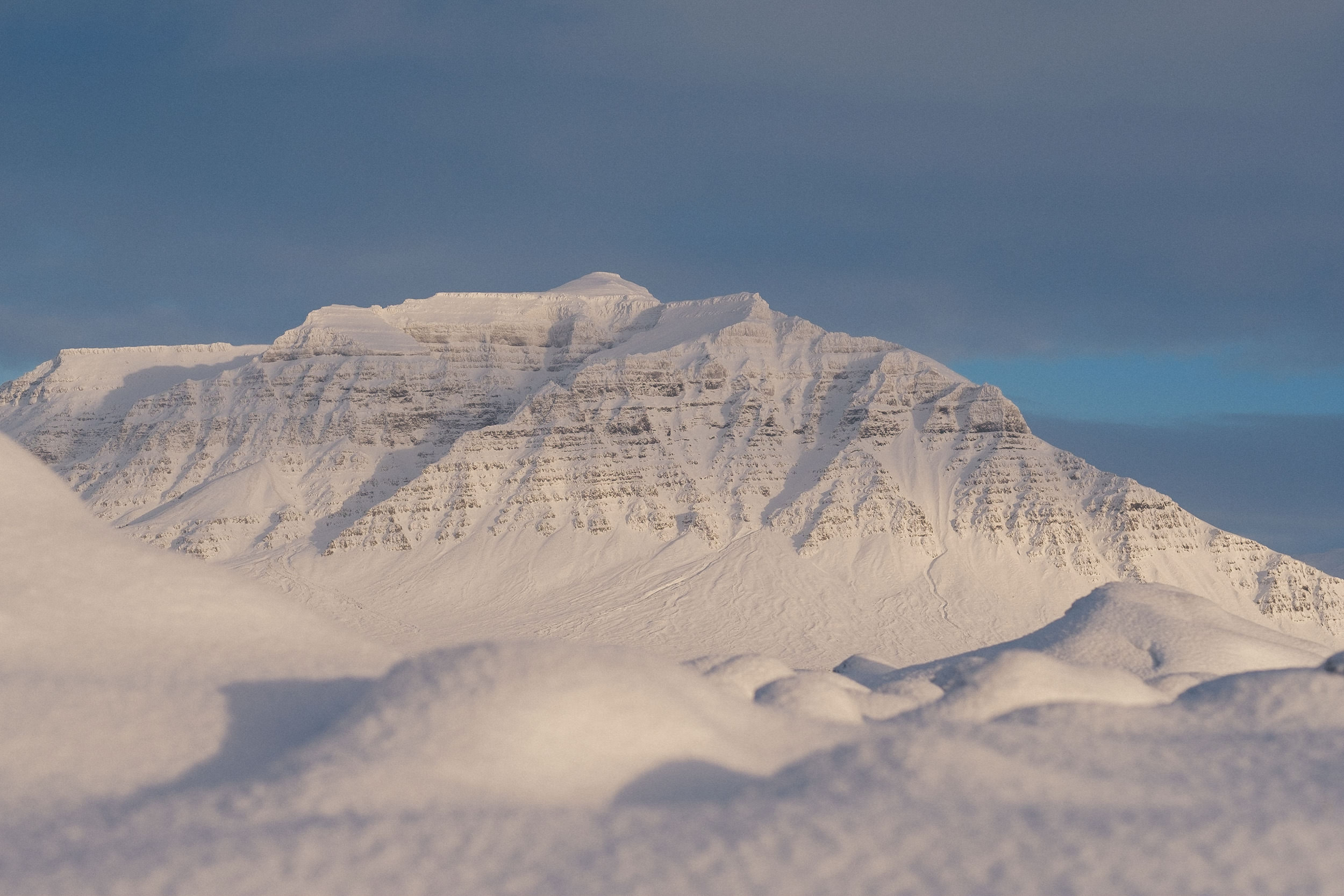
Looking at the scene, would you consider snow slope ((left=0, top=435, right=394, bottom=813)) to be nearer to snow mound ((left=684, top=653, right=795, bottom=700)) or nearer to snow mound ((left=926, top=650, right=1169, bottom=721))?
snow mound ((left=684, top=653, right=795, bottom=700))

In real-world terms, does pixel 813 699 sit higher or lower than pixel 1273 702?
lower

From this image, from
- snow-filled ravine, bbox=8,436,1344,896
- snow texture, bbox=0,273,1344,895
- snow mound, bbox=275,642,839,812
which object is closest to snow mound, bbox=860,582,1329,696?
snow texture, bbox=0,273,1344,895

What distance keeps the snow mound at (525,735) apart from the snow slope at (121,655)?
3.04 m

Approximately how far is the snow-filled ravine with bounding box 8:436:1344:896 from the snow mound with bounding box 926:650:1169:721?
0.31ft

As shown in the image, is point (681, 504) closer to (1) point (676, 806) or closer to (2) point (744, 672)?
(2) point (744, 672)

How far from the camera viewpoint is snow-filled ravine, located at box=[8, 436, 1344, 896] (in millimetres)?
18172

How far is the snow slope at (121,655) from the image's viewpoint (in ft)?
72.5

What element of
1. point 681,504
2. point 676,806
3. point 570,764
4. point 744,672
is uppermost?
point 681,504

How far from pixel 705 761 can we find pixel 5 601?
58.1 ft

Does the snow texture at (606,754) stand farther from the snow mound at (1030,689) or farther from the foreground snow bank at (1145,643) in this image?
the foreground snow bank at (1145,643)

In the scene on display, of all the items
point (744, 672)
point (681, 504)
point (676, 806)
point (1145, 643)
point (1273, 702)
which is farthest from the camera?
point (681, 504)

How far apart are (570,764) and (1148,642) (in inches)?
1213

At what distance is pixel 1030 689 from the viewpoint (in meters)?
28.3

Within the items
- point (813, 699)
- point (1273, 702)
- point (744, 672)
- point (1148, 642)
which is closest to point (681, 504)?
point (1148, 642)
